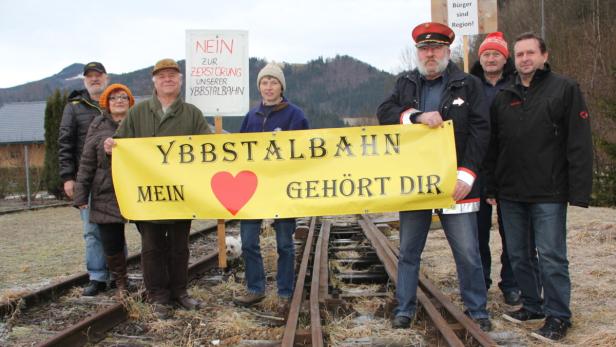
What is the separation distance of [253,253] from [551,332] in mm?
2666

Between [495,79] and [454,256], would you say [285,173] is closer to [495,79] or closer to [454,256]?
[454,256]

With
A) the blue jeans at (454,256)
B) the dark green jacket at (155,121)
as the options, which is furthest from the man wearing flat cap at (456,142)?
the dark green jacket at (155,121)

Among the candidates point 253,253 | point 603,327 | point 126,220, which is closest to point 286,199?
point 253,253

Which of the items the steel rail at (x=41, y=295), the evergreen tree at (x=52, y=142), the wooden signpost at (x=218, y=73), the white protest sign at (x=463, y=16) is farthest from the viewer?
the evergreen tree at (x=52, y=142)

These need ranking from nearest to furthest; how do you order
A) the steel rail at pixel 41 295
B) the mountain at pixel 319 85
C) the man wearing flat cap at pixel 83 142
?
1. the steel rail at pixel 41 295
2. the man wearing flat cap at pixel 83 142
3. the mountain at pixel 319 85

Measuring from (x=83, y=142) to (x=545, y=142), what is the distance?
4.54 m

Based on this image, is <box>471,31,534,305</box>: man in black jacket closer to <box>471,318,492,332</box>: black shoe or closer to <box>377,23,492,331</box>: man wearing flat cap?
<box>377,23,492,331</box>: man wearing flat cap

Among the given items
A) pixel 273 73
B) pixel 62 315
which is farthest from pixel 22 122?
pixel 273 73

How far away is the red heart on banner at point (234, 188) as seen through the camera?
4.94m

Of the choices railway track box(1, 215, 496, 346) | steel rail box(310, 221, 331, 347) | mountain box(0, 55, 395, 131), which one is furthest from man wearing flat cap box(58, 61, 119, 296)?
mountain box(0, 55, 395, 131)

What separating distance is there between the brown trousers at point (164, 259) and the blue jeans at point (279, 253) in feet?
1.91

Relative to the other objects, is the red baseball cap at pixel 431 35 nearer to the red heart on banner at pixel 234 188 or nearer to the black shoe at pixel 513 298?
the red heart on banner at pixel 234 188

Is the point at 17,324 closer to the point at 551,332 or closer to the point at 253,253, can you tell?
the point at 253,253

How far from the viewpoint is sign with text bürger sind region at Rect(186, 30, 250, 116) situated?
6496 mm
